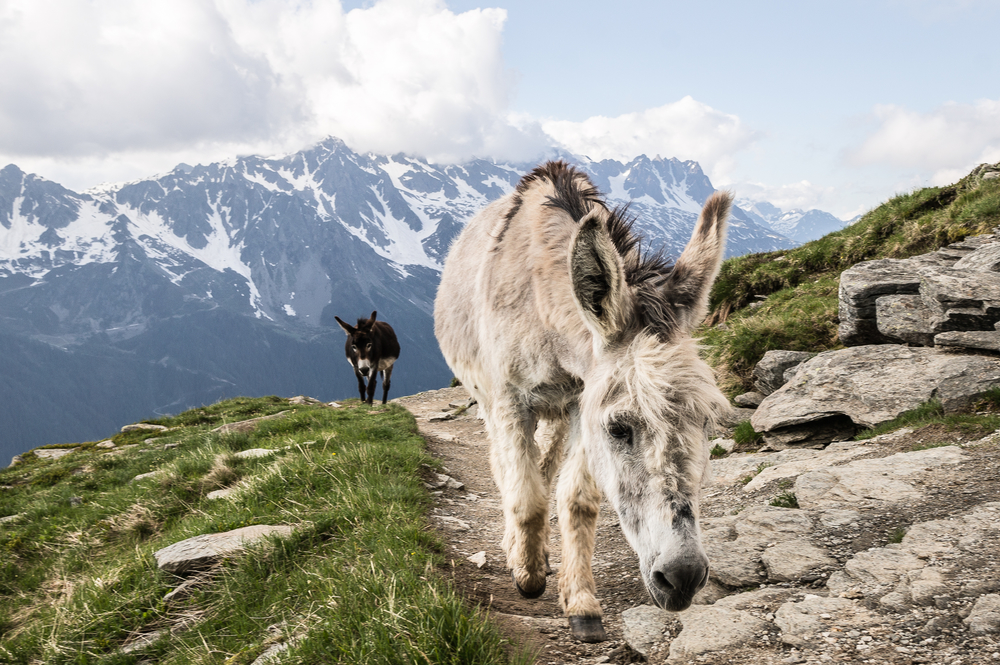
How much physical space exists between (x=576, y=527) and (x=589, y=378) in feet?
4.77

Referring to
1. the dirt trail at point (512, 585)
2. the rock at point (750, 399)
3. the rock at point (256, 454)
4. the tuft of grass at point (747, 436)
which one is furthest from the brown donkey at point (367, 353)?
the tuft of grass at point (747, 436)

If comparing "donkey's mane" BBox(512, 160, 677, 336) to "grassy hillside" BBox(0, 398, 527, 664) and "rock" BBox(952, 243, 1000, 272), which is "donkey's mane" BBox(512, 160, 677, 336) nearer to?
"grassy hillside" BBox(0, 398, 527, 664)

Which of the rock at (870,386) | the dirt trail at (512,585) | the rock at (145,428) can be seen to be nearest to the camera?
the dirt trail at (512,585)

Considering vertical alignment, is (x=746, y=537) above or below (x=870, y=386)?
below

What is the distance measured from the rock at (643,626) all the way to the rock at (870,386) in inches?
166

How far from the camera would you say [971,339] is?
21.5ft

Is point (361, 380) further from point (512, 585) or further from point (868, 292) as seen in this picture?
point (512, 585)

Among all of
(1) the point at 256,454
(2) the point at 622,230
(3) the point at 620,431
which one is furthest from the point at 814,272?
(1) the point at 256,454

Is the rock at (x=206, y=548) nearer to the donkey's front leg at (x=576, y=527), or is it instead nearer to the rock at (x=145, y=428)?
the donkey's front leg at (x=576, y=527)

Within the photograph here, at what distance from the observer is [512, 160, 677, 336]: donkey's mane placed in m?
3.30

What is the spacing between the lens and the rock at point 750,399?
28.9 feet

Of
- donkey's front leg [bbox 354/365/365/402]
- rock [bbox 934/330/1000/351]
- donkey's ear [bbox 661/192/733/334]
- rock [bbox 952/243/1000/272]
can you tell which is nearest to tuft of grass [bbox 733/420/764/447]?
rock [bbox 934/330/1000/351]

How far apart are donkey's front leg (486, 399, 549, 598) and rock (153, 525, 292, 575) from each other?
6.83ft

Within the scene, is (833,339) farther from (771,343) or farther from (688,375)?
(688,375)
